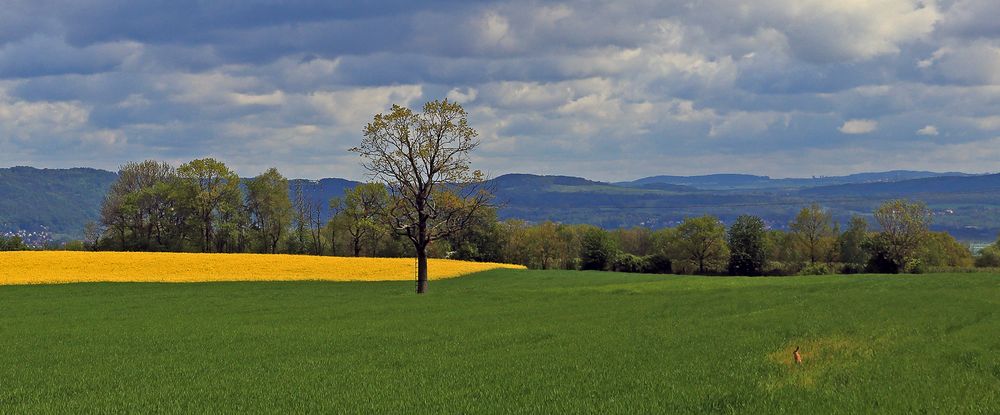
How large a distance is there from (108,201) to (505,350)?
107581 millimetres

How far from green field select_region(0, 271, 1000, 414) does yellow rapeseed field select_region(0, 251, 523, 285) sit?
1842cm

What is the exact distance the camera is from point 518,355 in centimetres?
2181

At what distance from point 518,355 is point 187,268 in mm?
58037

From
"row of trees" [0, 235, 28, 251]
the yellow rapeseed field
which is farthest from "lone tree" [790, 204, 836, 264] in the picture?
"row of trees" [0, 235, 28, 251]

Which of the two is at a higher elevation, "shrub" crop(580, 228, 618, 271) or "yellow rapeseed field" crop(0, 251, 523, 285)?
"yellow rapeseed field" crop(0, 251, 523, 285)

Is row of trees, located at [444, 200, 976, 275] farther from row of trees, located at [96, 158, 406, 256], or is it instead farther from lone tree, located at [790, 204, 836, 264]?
row of trees, located at [96, 158, 406, 256]

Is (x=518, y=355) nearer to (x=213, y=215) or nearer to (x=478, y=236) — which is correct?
(x=213, y=215)

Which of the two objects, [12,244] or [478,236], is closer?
[12,244]

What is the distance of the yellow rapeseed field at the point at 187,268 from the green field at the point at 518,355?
725 inches

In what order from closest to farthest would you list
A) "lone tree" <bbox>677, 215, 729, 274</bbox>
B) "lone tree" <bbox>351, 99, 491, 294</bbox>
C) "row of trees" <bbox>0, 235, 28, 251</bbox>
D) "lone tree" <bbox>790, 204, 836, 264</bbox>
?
"lone tree" <bbox>351, 99, 491, 294</bbox>, "row of trees" <bbox>0, 235, 28, 251</bbox>, "lone tree" <bbox>677, 215, 729, 274</bbox>, "lone tree" <bbox>790, 204, 836, 264</bbox>

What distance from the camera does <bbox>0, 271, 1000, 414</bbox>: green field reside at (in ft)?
49.4

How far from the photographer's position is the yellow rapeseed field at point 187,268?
203ft

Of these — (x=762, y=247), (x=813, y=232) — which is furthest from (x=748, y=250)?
(x=813, y=232)

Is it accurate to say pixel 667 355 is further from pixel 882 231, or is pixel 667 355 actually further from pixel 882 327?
pixel 882 231
